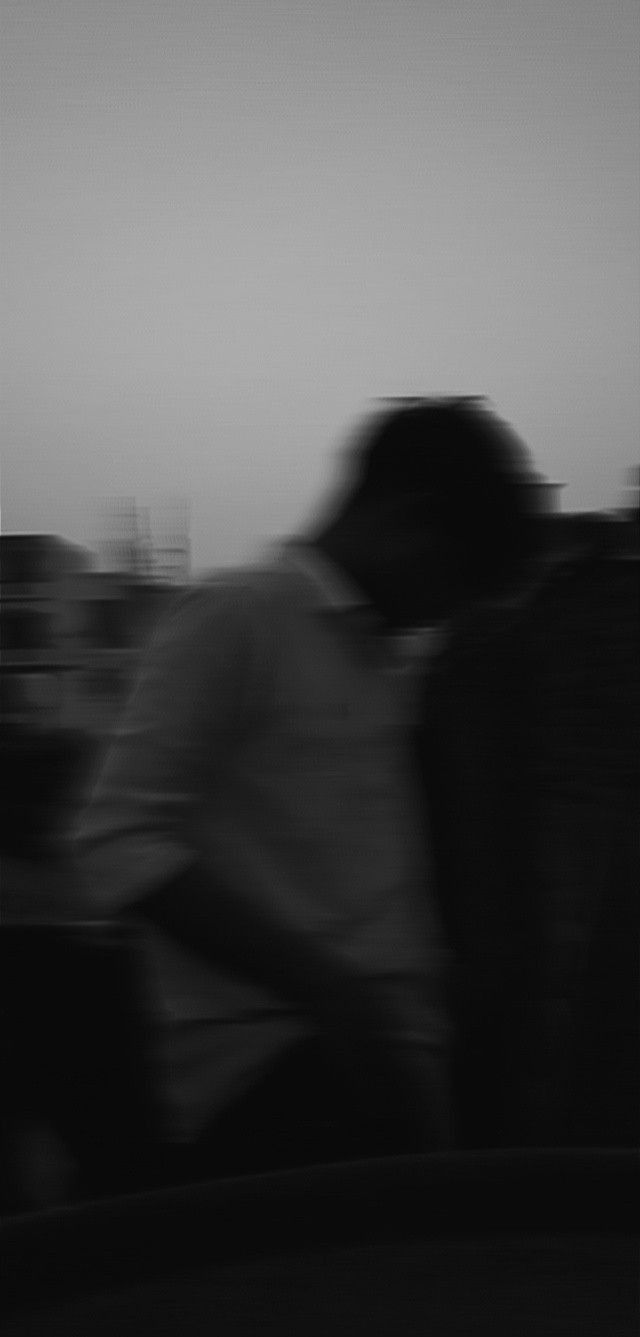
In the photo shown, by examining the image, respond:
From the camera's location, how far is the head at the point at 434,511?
1.12 meters

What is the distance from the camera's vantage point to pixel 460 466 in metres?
1.17

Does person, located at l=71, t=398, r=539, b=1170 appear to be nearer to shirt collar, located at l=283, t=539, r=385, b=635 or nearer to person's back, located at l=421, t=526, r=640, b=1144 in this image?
shirt collar, located at l=283, t=539, r=385, b=635

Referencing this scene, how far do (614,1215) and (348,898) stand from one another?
0.28 m

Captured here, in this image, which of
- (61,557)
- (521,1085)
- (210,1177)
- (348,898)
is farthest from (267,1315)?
(61,557)

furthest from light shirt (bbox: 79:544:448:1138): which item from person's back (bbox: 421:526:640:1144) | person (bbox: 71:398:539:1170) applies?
person's back (bbox: 421:526:640:1144)

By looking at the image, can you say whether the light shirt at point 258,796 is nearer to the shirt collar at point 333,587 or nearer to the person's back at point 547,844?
the shirt collar at point 333,587

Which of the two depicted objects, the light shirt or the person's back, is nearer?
the light shirt

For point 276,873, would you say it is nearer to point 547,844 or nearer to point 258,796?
point 258,796

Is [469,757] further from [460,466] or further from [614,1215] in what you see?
[614,1215]

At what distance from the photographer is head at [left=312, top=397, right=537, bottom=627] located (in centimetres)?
112

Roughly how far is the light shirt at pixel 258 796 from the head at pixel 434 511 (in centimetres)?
7

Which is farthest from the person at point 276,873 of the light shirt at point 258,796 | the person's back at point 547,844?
the person's back at point 547,844

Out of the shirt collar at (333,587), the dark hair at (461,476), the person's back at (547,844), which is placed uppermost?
the dark hair at (461,476)

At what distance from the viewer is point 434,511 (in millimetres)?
1148
